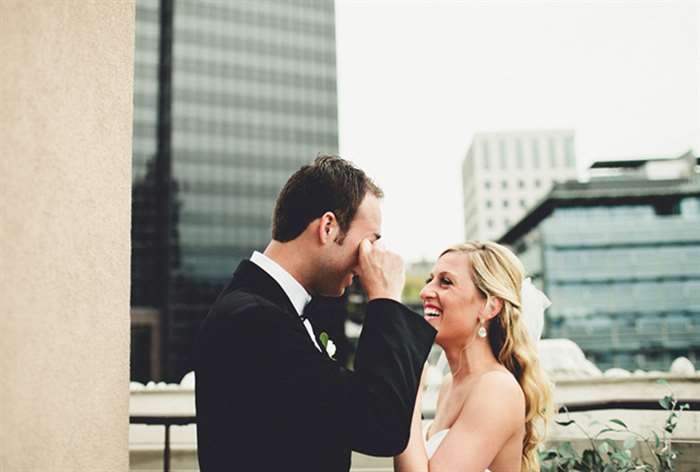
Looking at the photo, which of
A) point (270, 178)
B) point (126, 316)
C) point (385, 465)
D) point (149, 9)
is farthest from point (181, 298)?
point (126, 316)

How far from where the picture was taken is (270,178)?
209 ft

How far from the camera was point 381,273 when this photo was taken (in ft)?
5.86

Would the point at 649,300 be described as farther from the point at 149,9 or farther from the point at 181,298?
the point at 149,9

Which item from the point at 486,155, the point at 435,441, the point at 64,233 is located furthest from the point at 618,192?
the point at 64,233

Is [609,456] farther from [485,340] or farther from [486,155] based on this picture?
[486,155]

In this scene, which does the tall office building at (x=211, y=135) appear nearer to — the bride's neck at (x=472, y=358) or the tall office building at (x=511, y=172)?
the tall office building at (x=511, y=172)

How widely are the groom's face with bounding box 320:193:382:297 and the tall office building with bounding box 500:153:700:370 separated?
5479cm

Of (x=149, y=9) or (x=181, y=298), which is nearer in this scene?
(x=181, y=298)

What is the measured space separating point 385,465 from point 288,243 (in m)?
4.32

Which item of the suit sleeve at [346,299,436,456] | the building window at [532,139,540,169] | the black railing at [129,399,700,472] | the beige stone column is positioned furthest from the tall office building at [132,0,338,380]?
the suit sleeve at [346,299,436,456]

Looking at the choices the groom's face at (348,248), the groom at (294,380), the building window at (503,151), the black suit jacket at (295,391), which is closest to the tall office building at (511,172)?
the building window at (503,151)

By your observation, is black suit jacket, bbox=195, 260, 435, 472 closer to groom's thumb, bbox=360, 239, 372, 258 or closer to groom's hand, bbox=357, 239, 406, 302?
groom's hand, bbox=357, 239, 406, 302

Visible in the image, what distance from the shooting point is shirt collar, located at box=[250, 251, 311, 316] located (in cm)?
184

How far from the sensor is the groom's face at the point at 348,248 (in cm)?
191
